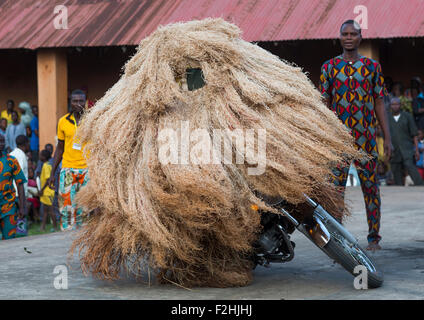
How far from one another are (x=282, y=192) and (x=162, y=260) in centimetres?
86

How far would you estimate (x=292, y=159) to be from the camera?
4.96m

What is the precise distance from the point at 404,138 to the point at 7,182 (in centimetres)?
771

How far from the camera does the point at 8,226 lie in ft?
29.7

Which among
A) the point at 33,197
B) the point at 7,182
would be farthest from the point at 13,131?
the point at 7,182

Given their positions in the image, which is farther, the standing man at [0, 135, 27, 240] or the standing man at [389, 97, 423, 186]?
the standing man at [389, 97, 423, 186]

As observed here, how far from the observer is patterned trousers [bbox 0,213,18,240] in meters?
9.03

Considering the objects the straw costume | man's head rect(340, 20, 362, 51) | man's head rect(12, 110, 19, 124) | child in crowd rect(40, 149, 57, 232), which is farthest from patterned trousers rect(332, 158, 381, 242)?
man's head rect(12, 110, 19, 124)

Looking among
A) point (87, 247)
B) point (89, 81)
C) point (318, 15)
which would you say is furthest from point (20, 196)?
point (89, 81)

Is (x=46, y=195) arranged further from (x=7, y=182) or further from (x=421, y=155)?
(x=421, y=155)

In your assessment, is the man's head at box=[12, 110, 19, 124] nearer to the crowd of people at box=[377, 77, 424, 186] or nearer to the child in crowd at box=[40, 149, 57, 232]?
the child in crowd at box=[40, 149, 57, 232]

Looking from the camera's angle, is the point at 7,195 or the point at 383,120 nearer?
the point at 383,120

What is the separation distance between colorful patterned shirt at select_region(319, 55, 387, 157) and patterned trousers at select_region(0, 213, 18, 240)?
13.7ft
